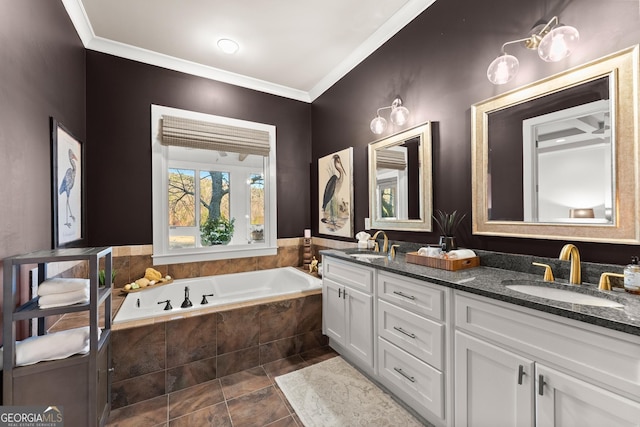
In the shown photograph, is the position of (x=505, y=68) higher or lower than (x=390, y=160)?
higher

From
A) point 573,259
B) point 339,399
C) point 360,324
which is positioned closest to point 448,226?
point 573,259

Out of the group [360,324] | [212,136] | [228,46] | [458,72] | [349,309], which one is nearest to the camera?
[458,72]

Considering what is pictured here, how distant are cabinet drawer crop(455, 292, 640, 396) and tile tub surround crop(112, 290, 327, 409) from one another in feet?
4.92

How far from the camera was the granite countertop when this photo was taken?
0.86 m

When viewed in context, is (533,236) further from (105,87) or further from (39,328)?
(105,87)

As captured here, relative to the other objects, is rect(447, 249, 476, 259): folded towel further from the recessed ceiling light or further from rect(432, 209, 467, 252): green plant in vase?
the recessed ceiling light

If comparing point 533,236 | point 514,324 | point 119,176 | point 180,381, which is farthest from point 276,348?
point 119,176

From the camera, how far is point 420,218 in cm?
214

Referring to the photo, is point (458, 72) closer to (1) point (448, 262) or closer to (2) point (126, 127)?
(1) point (448, 262)

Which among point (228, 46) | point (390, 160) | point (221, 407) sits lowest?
point (221, 407)

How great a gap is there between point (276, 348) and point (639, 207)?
7.79 feet

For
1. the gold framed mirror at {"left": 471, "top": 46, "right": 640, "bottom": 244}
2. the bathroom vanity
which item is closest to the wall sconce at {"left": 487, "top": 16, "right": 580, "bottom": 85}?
the gold framed mirror at {"left": 471, "top": 46, "right": 640, "bottom": 244}

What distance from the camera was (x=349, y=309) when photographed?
2133 mm

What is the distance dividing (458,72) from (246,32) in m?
1.81
